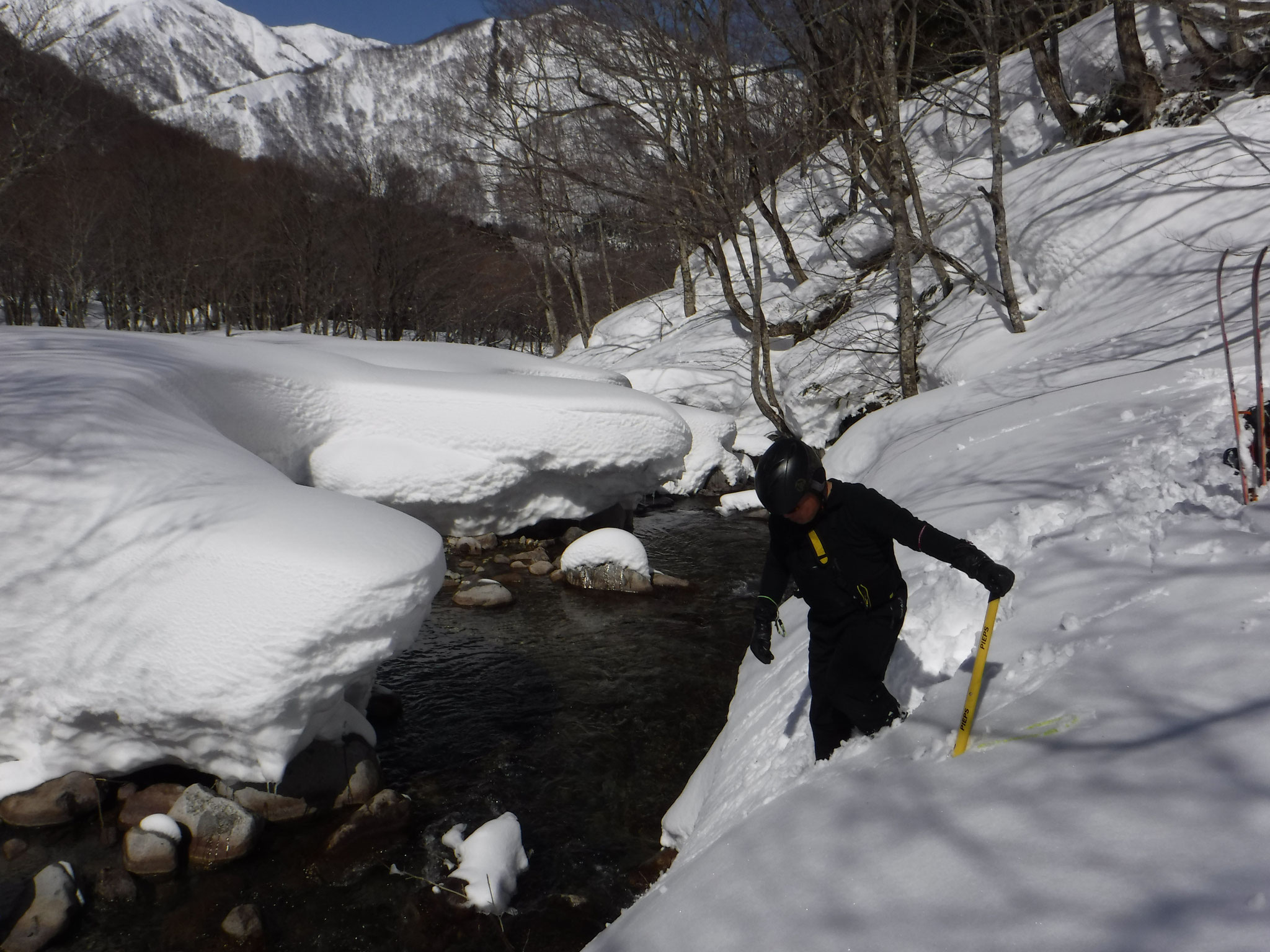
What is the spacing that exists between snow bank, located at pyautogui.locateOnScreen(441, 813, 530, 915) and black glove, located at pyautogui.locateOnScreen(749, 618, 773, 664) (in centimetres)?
267

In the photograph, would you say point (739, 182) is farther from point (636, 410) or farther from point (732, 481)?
point (636, 410)

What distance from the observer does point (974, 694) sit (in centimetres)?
279

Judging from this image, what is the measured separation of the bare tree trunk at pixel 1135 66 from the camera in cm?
1273

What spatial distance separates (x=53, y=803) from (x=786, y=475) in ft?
18.5

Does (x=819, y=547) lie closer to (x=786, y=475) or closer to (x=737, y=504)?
(x=786, y=475)

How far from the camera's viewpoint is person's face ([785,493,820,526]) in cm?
322

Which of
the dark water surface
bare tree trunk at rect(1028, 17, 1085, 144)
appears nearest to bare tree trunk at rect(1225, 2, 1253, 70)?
bare tree trunk at rect(1028, 17, 1085, 144)

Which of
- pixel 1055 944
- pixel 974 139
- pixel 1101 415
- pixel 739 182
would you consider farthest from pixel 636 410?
pixel 974 139

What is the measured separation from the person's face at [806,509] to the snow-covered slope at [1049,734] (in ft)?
3.00

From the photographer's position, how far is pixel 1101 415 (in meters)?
6.59

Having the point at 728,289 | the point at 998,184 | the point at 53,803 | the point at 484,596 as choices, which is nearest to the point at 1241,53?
the point at 998,184

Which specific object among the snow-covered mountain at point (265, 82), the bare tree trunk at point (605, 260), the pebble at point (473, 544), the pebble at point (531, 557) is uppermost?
the snow-covered mountain at point (265, 82)

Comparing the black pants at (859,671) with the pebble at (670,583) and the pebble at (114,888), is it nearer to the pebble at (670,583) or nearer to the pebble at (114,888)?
the pebble at (114,888)

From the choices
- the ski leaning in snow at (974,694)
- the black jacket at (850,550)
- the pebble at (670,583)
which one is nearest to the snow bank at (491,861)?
the black jacket at (850,550)
